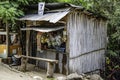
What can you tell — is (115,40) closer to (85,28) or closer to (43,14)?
(85,28)

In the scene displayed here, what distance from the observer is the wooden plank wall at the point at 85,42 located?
1471 centimetres

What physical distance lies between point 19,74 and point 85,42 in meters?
4.41

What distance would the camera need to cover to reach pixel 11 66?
632 inches

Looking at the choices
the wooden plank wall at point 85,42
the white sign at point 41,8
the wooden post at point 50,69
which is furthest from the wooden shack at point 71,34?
the wooden post at point 50,69

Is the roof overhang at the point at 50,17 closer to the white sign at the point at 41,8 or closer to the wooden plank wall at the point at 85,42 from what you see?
the white sign at the point at 41,8

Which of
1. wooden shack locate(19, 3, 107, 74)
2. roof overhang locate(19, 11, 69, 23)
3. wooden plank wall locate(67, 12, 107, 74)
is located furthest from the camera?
wooden plank wall locate(67, 12, 107, 74)

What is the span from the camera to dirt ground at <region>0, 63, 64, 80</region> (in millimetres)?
13637

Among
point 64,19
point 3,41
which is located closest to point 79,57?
point 64,19

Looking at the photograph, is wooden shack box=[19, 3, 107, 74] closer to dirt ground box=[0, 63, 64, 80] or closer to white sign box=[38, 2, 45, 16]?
white sign box=[38, 2, 45, 16]

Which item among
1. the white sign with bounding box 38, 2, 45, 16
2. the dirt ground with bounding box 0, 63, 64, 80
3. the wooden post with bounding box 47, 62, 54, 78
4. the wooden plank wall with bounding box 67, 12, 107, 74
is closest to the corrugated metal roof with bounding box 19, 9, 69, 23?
the white sign with bounding box 38, 2, 45, 16

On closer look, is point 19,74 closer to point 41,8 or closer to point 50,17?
point 50,17

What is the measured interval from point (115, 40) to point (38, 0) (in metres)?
6.66

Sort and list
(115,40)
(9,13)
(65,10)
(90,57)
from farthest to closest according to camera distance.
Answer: (115,40), (90,57), (9,13), (65,10)

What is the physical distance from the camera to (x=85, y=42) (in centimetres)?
1600
